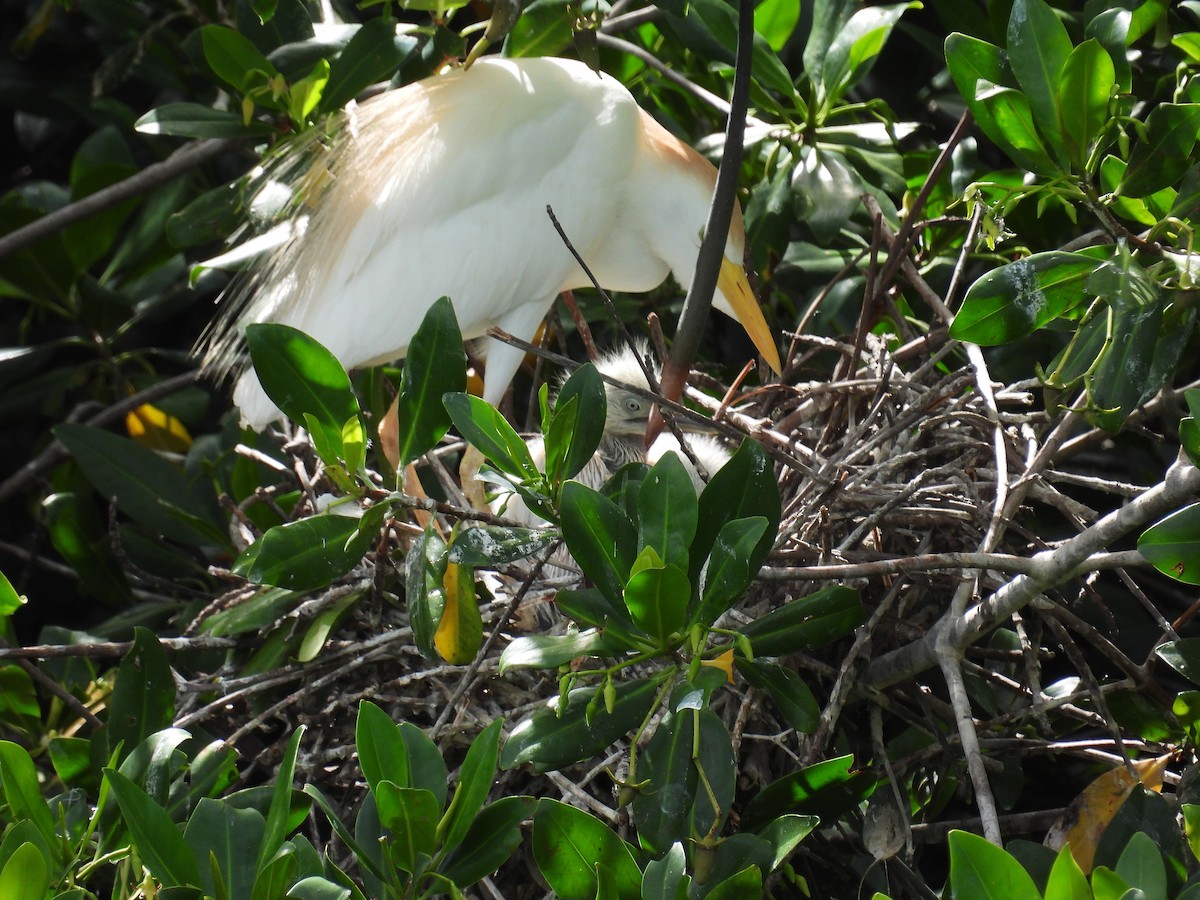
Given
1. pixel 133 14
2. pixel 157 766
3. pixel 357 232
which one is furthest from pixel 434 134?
pixel 157 766

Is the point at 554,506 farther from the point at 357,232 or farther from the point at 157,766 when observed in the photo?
the point at 357,232

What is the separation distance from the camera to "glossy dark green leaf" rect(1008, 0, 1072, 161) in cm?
115

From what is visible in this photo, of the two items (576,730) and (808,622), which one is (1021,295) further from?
(576,730)

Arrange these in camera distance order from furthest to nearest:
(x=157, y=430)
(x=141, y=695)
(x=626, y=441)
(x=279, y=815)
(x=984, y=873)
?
(x=157, y=430)
(x=626, y=441)
(x=141, y=695)
(x=279, y=815)
(x=984, y=873)

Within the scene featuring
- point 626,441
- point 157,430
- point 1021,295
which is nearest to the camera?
point 1021,295

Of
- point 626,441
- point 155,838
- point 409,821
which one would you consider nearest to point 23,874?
point 155,838

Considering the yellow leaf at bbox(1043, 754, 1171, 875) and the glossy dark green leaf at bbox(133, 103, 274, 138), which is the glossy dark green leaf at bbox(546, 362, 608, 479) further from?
the glossy dark green leaf at bbox(133, 103, 274, 138)

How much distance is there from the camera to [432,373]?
4.09ft

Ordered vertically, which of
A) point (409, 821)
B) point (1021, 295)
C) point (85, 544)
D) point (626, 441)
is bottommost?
point (626, 441)

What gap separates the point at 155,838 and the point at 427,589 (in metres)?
0.34

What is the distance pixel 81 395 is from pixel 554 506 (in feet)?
7.05

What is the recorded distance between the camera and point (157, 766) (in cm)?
122

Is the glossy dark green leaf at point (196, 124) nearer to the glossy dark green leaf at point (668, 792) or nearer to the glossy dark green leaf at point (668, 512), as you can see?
the glossy dark green leaf at point (668, 512)

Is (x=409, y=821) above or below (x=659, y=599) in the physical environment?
below
